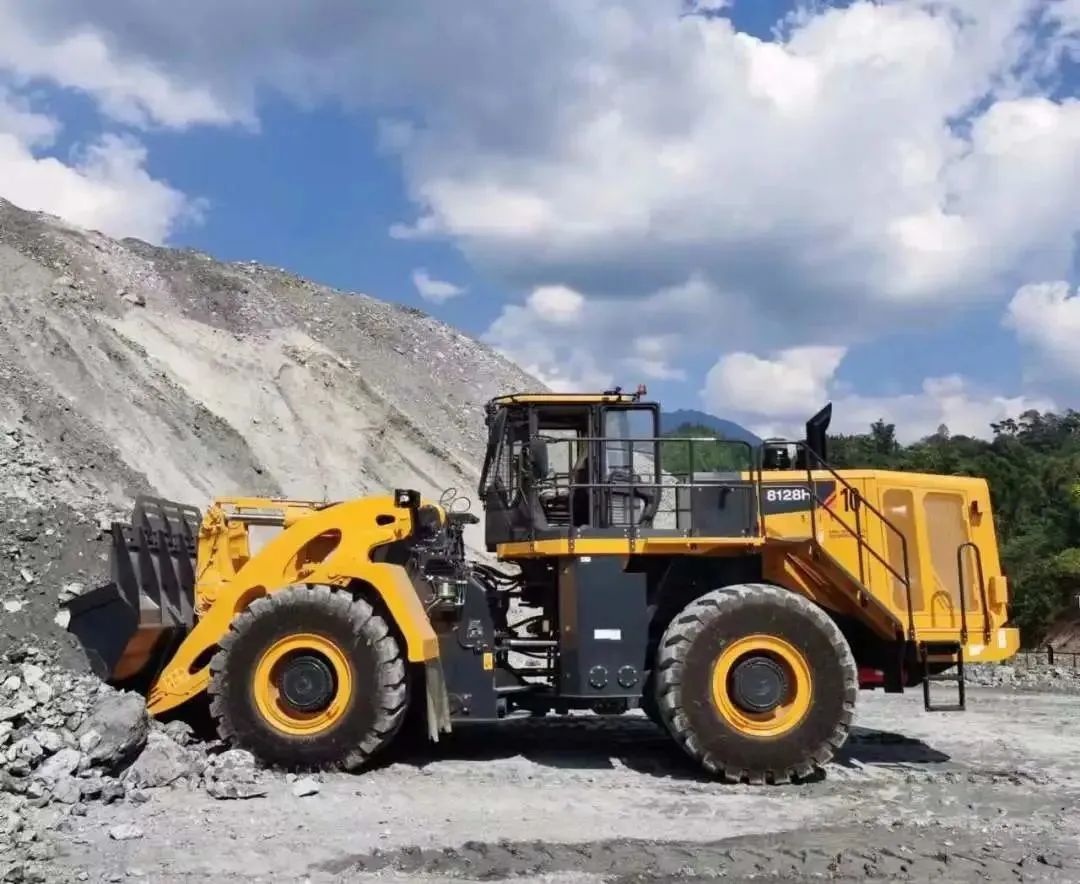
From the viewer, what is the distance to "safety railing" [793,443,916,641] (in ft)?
30.6

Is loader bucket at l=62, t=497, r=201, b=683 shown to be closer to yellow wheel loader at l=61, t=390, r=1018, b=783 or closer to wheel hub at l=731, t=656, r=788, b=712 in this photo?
yellow wheel loader at l=61, t=390, r=1018, b=783

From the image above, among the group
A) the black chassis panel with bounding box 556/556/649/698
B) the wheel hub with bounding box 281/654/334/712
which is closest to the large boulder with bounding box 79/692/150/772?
the wheel hub with bounding box 281/654/334/712

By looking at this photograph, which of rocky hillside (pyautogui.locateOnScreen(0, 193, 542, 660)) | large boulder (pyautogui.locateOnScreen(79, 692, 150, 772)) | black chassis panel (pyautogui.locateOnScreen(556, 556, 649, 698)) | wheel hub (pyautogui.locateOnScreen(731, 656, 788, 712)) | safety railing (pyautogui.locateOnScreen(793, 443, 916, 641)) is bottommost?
large boulder (pyautogui.locateOnScreen(79, 692, 150, 772))

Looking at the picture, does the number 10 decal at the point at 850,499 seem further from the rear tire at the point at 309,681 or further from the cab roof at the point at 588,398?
the rear tire at the point at 309,681

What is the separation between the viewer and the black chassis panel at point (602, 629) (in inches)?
354

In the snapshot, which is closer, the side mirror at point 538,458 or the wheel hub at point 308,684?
Result: the wheel hub at point 308,684

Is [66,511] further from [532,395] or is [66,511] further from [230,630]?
[532,395]

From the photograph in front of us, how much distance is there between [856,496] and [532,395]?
287 centimetres

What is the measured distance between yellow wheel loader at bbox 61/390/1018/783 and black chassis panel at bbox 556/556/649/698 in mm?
17

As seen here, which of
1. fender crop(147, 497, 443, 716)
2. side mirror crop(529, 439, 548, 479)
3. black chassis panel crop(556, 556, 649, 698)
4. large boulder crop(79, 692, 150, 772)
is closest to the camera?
large boulder crop(79, 692, 150, 772)

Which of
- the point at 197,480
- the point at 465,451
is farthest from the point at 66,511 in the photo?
the point at 465,451

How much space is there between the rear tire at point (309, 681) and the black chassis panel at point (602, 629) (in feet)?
4.48

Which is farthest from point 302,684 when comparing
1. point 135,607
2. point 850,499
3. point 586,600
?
point 850,499

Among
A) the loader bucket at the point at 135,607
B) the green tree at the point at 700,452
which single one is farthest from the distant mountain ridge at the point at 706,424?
the loader bucket at the point at 135,607
